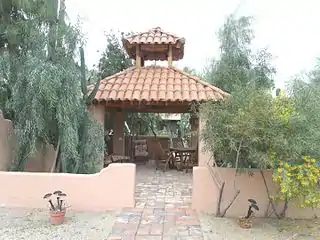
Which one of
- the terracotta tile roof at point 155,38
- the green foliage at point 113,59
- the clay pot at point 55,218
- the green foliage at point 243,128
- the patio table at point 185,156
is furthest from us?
the green foliage at point 113,59

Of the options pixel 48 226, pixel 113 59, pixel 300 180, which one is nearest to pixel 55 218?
pixel 48 226

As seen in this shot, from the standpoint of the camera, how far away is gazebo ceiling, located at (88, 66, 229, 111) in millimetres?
12133

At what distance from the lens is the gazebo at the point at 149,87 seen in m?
12.2

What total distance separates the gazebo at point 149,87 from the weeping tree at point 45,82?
2.02 m

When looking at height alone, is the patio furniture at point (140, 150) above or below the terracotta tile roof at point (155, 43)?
below

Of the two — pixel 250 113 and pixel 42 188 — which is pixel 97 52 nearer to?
pixel 42 188

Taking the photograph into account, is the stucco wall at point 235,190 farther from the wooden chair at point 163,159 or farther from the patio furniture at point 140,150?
the patio furniture at point 140,150

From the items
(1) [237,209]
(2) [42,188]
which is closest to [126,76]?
(2) [42,188]

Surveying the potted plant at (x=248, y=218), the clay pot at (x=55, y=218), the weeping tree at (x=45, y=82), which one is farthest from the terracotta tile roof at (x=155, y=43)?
the clay pot at (x=55, y=218)

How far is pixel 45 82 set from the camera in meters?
9.02

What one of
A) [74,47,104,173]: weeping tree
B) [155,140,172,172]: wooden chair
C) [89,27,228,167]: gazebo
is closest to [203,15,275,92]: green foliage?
[89,27,228,167]: gazebo

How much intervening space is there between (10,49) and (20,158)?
3.24 meters

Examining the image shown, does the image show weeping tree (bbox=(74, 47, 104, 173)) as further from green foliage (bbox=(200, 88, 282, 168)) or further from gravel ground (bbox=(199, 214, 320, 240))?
gravel ground (bbox=(199, 214, 320, 240))

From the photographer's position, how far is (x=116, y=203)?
8.63 metres
